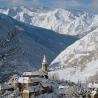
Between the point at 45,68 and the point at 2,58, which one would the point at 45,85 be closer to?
the point at 45,68

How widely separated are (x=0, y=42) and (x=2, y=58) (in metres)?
0.62

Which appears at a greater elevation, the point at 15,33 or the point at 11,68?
the point at 15,33

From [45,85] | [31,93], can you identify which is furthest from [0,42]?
[45,85]

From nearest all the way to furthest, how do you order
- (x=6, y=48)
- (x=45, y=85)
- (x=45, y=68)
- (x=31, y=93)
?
1. (x=6, y=48)
2. (x=31, y=93)
3. (x=45, y=85)
4. (x=45, y=68)

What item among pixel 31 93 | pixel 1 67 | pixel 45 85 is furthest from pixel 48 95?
pixel 1 67

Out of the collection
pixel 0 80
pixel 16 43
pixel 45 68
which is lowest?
pixel 0 80

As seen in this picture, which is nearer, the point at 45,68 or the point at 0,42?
the point at 0,42

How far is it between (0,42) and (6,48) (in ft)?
3.47

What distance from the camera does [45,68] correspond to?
144 metres

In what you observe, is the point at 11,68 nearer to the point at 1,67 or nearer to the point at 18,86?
the point at 1,67

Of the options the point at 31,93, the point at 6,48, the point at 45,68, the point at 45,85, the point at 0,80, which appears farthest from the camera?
the point at 45,68

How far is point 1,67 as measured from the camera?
18.9 m

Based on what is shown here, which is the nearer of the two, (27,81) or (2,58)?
(2,58)

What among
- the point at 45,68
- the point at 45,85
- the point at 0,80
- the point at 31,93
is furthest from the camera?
the point at 45,68
